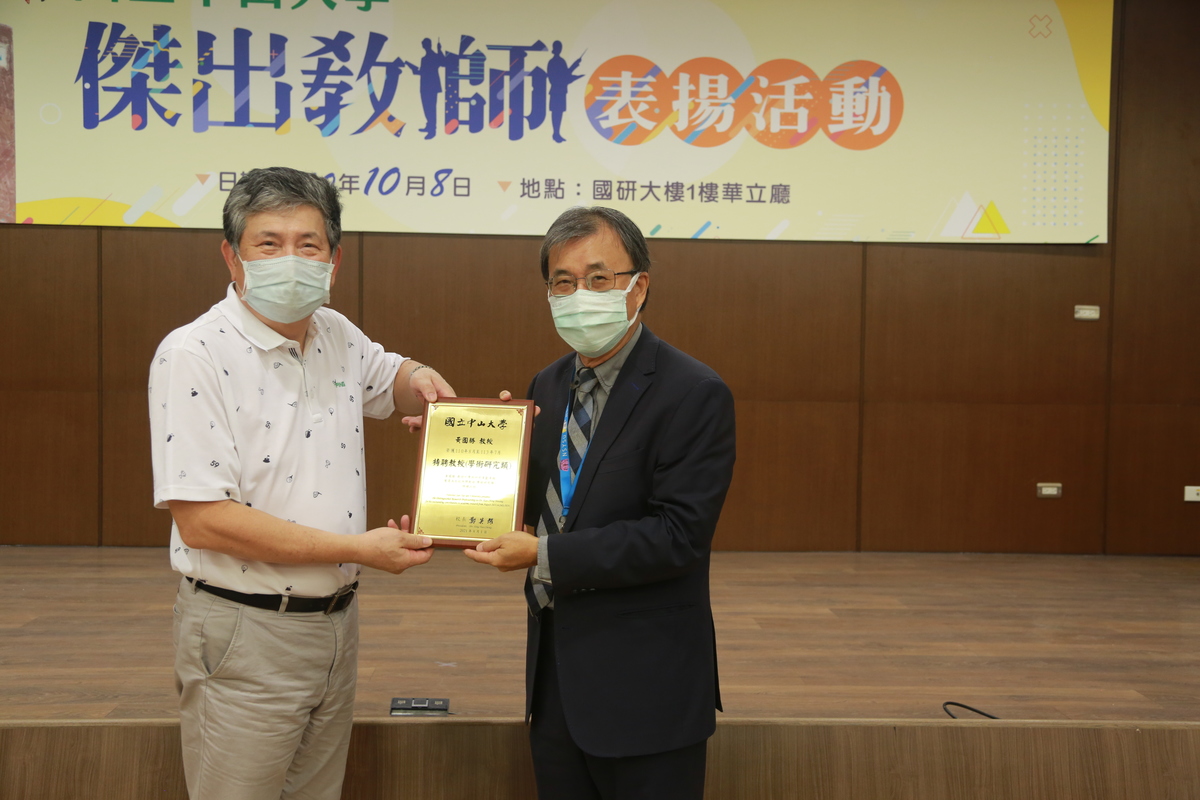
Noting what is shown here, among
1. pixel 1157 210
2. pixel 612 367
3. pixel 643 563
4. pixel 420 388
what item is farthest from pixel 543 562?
pixel 1157 210

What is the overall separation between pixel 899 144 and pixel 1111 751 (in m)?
3.17

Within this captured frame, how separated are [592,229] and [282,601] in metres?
0.89

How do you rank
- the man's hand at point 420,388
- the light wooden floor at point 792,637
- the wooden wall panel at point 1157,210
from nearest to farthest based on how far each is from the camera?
the man's hand at point 420,388, the light wooden floor at point 792,637, the wooden wall panel at point 1157,210

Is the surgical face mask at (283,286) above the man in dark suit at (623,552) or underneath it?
above

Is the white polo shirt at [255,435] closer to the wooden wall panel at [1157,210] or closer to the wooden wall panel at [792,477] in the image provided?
the wooden wall panel at [792,477]

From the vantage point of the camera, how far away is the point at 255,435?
1480 millimetres

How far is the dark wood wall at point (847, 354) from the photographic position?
4430 mm

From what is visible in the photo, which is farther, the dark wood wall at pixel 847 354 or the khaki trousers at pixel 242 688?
the dark wood wall at pixel 847 354

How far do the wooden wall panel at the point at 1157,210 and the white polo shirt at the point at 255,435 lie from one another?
14.9 ft

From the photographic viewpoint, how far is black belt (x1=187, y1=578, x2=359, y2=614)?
1.50m

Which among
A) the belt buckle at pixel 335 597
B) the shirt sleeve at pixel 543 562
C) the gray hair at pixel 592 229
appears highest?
the gray hair at pixel 592 229

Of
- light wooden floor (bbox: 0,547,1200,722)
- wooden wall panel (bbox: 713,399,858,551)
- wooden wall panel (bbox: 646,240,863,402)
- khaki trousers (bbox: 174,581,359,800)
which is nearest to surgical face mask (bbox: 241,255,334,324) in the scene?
khaki trousers (bbox: 174,581,359,800)

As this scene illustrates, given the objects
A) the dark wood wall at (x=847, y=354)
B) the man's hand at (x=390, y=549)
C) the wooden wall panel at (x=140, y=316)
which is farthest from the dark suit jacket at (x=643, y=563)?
the wooden wall panel at (x=140, y=316)

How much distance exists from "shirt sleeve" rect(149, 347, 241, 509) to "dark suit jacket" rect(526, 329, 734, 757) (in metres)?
0.59
